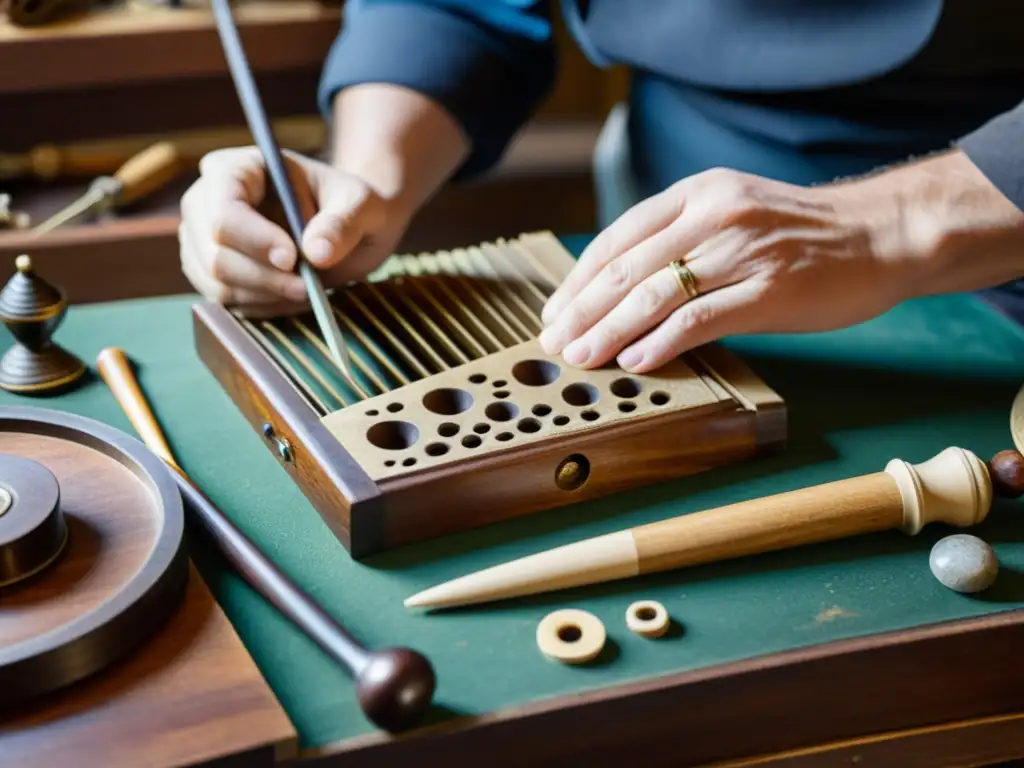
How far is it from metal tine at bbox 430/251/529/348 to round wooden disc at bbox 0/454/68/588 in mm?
452

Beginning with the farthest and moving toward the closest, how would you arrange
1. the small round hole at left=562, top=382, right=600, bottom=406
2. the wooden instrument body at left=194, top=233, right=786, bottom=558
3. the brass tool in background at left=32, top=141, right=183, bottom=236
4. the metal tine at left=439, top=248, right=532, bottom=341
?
the brass tool in background at left=32, top=141, right=183, bottom=236, the metal tine at left=439, top=248, right=532, bottom=341, the small round hole at left=562, top=382, right=600, bottom=406, the wooden instrument body at left=194, top=233, right=786, bottom=558

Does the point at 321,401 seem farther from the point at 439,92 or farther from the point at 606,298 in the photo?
the point at 439,92

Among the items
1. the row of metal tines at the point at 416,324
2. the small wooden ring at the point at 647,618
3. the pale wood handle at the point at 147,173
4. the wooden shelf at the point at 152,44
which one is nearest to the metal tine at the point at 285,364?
the row of metal tines at the point at 416,324

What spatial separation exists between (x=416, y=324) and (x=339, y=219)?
0.50ft

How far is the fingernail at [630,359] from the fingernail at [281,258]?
0.35m

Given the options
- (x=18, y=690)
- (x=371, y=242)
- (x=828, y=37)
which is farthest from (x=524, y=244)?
(x=18, y=690)

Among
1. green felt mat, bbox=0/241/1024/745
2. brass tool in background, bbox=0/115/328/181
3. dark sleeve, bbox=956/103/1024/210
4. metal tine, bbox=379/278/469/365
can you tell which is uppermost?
dark sleeve, bbox=956/103/1024/210

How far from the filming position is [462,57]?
62.6 inches

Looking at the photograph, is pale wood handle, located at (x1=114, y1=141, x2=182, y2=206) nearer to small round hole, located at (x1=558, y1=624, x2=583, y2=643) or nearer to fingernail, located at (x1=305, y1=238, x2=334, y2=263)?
fingernail, located at (x1=305, y1=238, x2=334, y2=263)

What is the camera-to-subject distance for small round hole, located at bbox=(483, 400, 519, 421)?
102cm

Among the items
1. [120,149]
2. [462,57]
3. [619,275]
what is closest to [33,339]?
[619,275]

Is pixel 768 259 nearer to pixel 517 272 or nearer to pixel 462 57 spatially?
pixel 517 272

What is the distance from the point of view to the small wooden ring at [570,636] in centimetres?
84

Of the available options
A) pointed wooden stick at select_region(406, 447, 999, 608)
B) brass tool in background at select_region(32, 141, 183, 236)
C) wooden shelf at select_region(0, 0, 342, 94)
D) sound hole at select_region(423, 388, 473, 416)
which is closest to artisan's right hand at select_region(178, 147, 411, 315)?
sound hole at select_region(423, 388, 473, 416)
